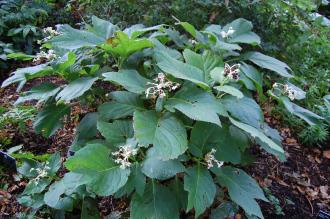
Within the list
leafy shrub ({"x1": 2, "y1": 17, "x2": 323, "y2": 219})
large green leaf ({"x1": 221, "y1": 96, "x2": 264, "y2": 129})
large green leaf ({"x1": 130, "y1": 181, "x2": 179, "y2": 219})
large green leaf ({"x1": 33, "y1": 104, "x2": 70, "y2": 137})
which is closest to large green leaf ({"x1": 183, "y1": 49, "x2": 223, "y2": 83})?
leafy shrub ({"x1": 2, "y1": 17, "x2": 323, "y2": 219})

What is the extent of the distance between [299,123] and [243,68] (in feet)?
4.80

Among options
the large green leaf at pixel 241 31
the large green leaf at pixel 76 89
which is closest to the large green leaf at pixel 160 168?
the large green leaf at pixel 76 89

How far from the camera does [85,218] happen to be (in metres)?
1.67

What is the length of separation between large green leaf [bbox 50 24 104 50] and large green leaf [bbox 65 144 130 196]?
1.82ft

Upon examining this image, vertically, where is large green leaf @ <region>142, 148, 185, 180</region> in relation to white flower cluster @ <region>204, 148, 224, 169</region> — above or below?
above

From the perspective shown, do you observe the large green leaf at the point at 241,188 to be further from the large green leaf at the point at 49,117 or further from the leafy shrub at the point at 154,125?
the large green leaf at the point at 49,117

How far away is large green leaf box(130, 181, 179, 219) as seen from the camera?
1.50 metres

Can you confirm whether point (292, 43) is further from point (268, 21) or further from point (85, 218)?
point (85, 218)

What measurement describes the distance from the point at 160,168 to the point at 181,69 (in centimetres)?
45

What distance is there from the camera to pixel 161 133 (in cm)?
141

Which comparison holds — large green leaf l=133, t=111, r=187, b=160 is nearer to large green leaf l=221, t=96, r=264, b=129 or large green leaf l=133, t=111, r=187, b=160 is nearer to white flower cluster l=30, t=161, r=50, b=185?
large green leaf l=221, t=96, r=264, b=129

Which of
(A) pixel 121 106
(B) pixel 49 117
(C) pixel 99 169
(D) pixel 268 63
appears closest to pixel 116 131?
(A) pixel 121 106

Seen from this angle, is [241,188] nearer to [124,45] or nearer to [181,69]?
[181,69]

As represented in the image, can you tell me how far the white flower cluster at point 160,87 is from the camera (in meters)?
1.49
